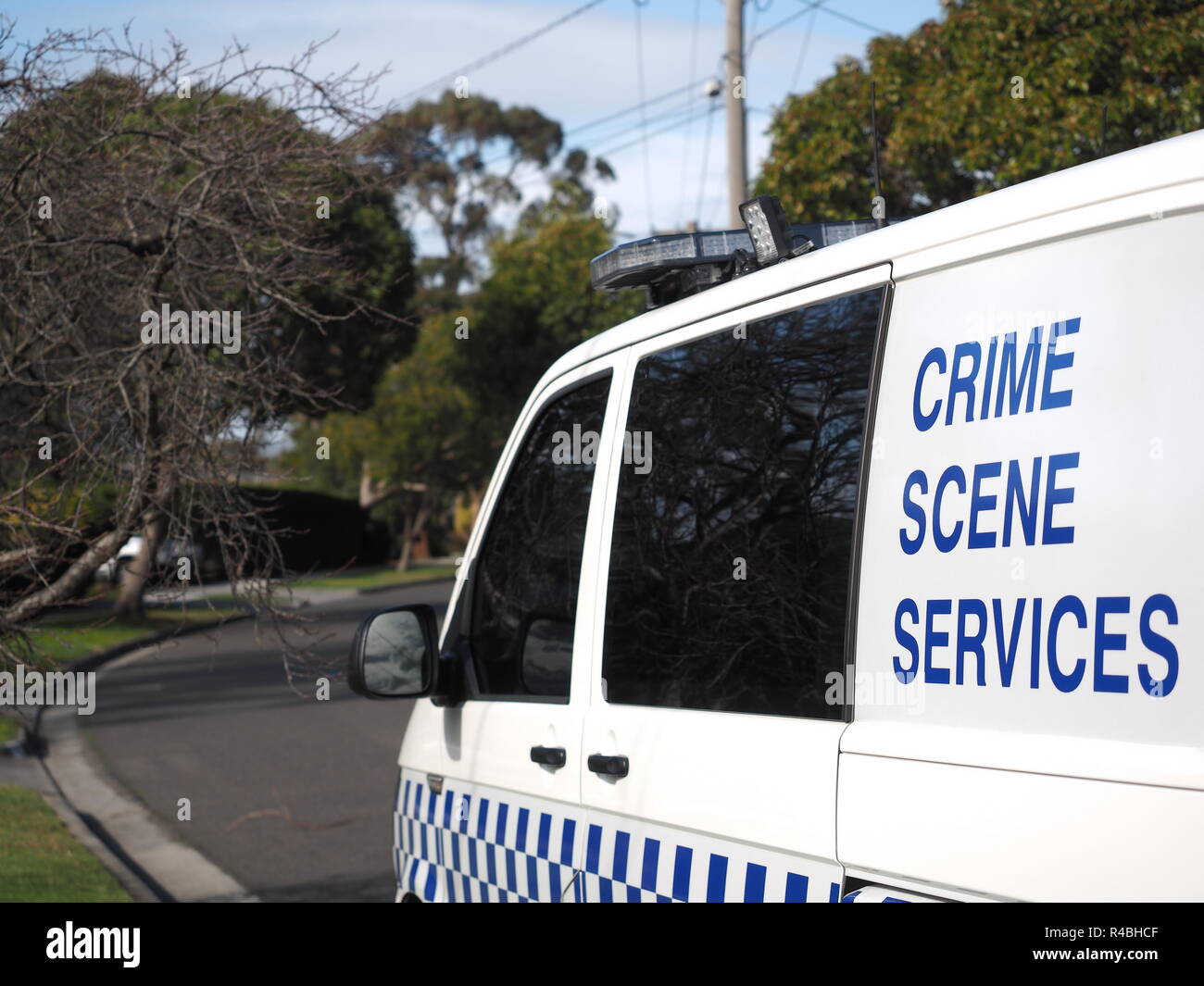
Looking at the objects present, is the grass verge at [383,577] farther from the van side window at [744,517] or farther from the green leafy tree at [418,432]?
the van side window at [744,517]

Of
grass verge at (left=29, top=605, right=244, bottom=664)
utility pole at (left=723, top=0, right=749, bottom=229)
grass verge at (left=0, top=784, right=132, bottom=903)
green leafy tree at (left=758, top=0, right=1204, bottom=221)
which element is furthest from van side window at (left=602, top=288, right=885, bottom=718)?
utility pole at (left=723, top=0, right=749, bottom=229)

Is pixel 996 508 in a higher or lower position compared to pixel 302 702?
higher

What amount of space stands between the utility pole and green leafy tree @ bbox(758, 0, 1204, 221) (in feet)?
0.77

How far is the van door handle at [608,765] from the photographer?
2.72 meters

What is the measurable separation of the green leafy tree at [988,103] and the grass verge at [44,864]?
6.96 metres

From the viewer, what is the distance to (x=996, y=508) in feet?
6.24

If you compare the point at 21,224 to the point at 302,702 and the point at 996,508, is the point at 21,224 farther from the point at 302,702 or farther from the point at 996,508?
the point at 302,702

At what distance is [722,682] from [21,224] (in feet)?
11.4

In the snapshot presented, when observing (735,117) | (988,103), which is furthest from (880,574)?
(735,117)

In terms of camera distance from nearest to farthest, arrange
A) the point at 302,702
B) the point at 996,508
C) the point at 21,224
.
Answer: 1. the point at 996,508
2. the point at 21,224
3. the point at 302,702

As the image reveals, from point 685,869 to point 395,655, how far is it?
123 cm

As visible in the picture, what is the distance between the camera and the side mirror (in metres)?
3.43

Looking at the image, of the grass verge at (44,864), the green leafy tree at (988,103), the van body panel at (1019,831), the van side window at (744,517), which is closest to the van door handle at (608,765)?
the van side window at (744,517)
